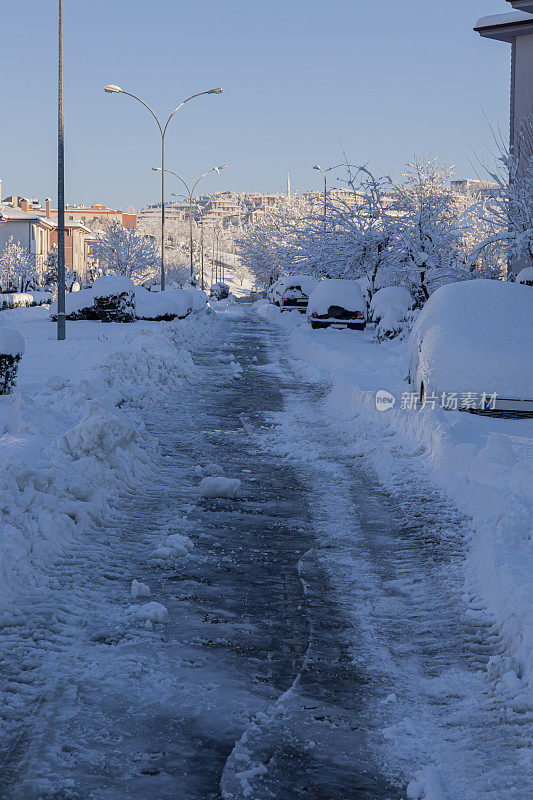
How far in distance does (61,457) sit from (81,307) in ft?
85.5

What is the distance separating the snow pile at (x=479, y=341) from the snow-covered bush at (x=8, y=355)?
5.42 metres

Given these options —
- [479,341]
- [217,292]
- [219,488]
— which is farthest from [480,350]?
[217,292]

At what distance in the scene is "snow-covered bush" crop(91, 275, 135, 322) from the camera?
31.8 m

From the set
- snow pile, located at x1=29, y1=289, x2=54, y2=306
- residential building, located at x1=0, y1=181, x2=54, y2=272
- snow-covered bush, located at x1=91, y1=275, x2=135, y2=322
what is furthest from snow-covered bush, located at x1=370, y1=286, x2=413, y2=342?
residential building, located at x1=0, y1=181, x2=54, y2=272

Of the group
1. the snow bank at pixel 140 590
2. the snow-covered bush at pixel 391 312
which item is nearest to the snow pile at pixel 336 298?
the snow-covered bush at pixel 391 312

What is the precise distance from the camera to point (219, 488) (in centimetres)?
763

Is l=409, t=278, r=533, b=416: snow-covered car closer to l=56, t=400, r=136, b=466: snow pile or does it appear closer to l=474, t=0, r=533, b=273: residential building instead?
l=56, t=400, r=136, b=466: snow pile

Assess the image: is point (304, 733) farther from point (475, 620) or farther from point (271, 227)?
point (271, 227)

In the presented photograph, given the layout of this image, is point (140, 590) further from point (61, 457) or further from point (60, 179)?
point (60, 179)

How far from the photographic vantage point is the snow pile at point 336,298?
94.5 ft

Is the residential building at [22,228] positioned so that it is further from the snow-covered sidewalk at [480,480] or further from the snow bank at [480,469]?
the snow-covered sidewalk at [480,480]

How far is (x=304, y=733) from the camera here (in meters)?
3.52

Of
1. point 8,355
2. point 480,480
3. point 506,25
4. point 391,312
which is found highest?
point 506,25

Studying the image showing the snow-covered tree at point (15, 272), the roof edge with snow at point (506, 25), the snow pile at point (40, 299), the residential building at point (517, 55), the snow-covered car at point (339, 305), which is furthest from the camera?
the snow-covered tree at point (15, 272)
